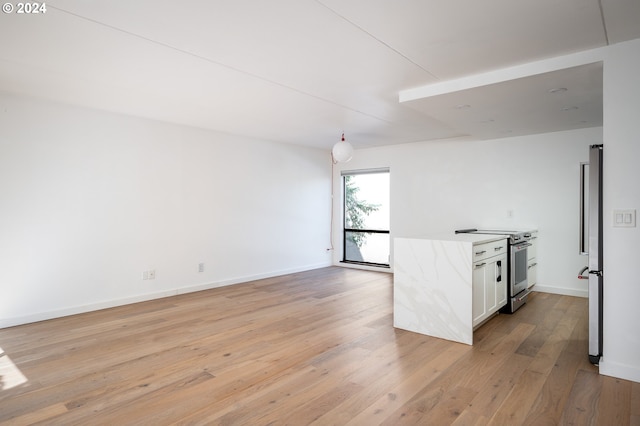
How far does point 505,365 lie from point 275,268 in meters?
4.26

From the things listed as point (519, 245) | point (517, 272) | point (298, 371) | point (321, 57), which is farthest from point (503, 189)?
point (298, 371)

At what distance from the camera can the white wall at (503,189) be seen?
16.4 ft

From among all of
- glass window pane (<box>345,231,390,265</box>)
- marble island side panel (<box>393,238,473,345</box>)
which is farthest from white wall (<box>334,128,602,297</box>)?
marble island side panel (<box>393,238,473,345</box>)

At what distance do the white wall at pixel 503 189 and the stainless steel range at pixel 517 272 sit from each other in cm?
59

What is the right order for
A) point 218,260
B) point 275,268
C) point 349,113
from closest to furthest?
point 349,113 → point 218,260 → point 275,268

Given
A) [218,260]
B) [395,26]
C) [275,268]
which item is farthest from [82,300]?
[395,26]

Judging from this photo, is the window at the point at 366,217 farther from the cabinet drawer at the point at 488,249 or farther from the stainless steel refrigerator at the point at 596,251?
the stainless steel refrigerator at the point at 596,251

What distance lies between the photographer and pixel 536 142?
17.1ft

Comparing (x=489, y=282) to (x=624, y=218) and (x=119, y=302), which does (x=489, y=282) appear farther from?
(x=119, y=302)

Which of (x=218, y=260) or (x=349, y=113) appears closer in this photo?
(x=349, y=113)

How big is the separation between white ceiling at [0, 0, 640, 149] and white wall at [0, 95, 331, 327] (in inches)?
18.4

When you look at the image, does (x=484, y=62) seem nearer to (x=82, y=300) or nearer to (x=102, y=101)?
(x=102, y=101)

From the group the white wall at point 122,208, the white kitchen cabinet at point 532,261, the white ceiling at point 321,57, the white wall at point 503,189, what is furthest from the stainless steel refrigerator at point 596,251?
the white wall at point 122,208

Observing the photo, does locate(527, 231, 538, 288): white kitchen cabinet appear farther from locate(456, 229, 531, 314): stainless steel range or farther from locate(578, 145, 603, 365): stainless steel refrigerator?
locate(578, 145, 603, 365): stainless steel refrigerator
